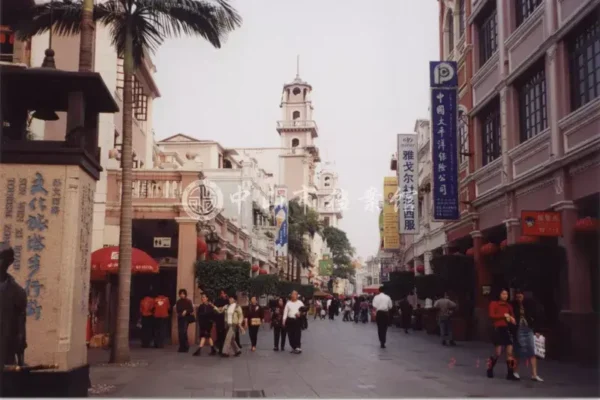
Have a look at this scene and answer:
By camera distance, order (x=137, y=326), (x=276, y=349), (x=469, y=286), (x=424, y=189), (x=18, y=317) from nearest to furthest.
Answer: (x=18, y=317) < (x=276, y=349) < (x=469, y=286) < (x=137, y=326) < (x=424, y=189)

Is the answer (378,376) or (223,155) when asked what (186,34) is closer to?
(378,376)

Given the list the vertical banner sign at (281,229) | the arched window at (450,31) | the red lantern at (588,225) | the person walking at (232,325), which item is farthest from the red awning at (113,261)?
the vertical banner sign at (281,229)

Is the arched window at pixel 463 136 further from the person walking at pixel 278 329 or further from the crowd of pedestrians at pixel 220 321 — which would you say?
the crowd of pedestrians at pixel 220 321

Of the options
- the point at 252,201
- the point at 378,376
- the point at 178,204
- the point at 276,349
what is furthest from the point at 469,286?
the point at 252,201

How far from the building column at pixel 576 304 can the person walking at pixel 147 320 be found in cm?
1098

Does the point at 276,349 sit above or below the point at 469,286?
below

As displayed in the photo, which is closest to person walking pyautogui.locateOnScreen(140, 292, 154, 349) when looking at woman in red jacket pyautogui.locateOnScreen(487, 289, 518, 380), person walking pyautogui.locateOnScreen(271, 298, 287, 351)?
person walking pyautogui.locateOnScreen(271, 298, 287, 351)

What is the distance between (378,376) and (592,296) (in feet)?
21.7

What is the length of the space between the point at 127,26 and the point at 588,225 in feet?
35.5

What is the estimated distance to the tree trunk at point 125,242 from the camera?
1549cm

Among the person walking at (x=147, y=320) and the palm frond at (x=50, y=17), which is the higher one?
the palm frond at (x=50, y=17)

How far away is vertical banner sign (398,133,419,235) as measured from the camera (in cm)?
3441

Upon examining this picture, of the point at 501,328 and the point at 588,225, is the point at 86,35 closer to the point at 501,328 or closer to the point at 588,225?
the point at 501,328

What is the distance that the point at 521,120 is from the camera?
69.6ft
